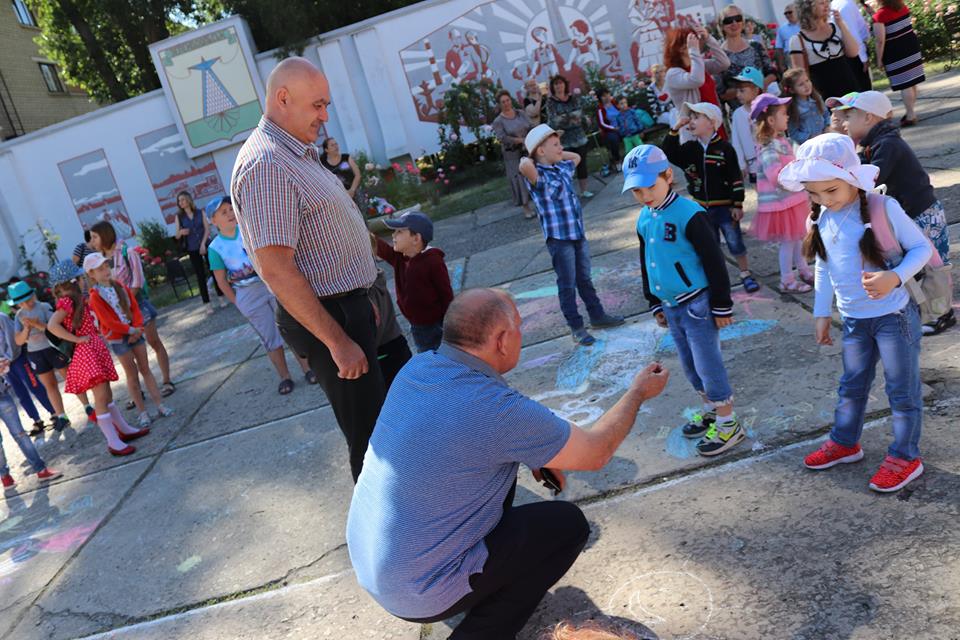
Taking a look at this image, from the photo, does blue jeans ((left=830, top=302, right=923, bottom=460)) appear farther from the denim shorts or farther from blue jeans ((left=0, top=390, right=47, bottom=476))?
blue jeans ((left=0, top=390, right=47, bottom=476))

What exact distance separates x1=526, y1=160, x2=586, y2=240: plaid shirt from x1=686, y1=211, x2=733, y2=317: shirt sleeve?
180 centimetres

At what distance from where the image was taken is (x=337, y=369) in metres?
3.27

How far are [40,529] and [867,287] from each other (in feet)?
16.2

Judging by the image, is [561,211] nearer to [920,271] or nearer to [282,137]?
[282,137]

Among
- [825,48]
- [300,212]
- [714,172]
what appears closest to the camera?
[300,212]

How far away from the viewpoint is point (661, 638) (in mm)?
2533

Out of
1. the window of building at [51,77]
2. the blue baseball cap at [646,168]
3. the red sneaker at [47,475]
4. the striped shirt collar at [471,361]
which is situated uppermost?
the window of building at [51,77]

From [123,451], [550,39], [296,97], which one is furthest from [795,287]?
[550,39]

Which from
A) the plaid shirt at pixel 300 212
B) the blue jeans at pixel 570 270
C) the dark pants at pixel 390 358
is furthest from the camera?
the blue jeans at pixel 570 270

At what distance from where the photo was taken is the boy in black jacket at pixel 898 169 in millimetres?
3988

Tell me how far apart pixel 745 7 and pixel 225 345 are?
43.0 ft

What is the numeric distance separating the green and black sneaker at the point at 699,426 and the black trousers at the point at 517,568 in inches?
48.9

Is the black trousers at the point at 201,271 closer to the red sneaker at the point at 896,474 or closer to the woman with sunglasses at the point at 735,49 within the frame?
the woman with sunglasses at the point at 735,49

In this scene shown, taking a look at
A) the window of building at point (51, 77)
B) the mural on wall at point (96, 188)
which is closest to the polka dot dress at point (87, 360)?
the mural on wall at point (96, 188)
